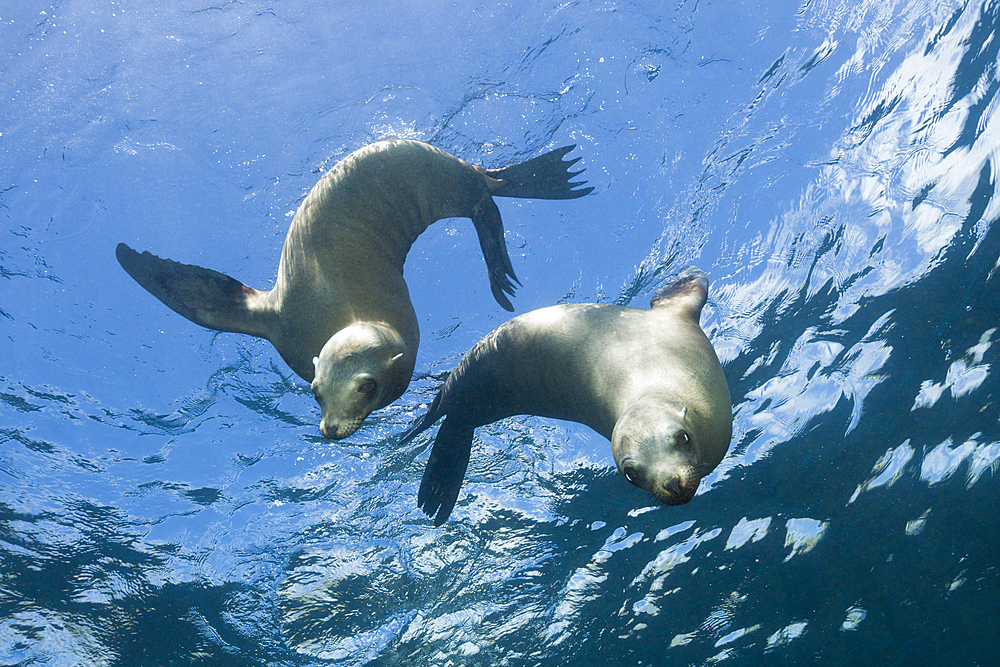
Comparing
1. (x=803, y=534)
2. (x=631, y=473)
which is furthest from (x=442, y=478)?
(x=803, y=534)

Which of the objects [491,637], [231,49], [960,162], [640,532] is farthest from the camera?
[491,637]

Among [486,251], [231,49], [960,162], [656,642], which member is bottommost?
[656,642]

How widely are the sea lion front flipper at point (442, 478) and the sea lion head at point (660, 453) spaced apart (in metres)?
1.93

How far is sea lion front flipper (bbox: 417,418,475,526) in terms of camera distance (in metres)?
4.31

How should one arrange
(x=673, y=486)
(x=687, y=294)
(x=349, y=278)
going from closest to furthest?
(x=673, y=486)
(x=349, y=278)
(x=687, y=294)

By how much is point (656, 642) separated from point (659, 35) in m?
14.8

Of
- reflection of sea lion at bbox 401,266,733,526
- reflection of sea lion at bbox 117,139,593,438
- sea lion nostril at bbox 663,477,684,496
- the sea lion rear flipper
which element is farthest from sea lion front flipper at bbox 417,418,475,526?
sea lion nostril at bbox 663,477,684,496

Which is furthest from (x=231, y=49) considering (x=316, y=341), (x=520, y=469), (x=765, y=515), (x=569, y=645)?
(x=569, y=645)

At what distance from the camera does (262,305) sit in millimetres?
3820

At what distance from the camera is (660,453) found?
7.88 feet

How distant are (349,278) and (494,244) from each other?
1358mm

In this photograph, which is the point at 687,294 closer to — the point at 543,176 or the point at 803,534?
the point at 543,176

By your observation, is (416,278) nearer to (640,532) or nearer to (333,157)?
(333,157)

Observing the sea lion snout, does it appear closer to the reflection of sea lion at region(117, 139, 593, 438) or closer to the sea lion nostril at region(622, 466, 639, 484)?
the sea lion nostril at region(622, 466, 639, 484)
